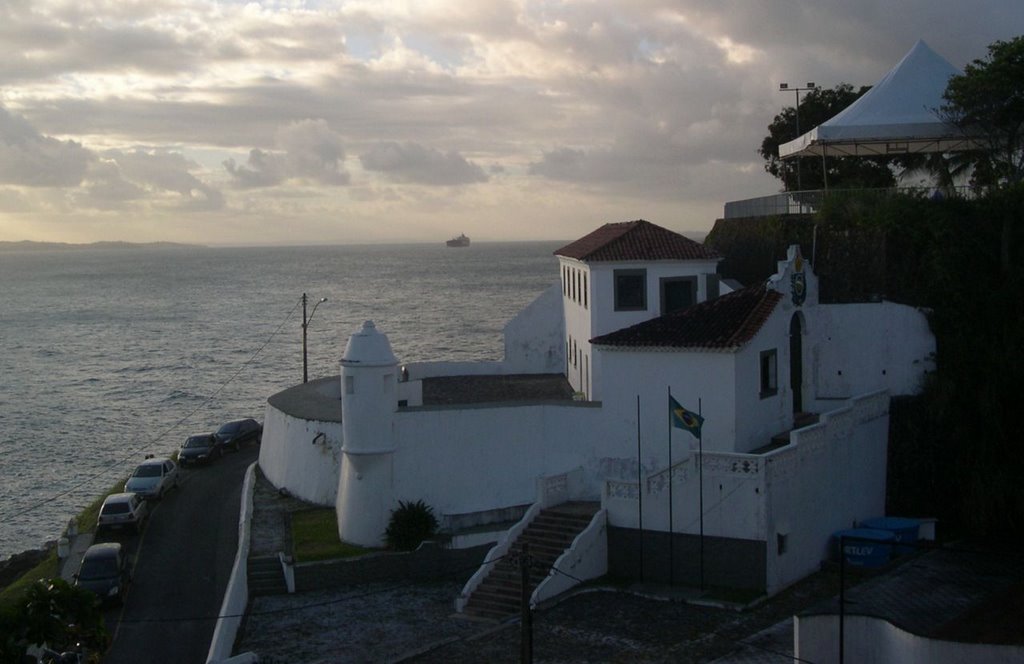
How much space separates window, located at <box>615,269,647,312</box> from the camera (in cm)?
3509

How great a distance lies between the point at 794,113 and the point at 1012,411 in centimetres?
2980

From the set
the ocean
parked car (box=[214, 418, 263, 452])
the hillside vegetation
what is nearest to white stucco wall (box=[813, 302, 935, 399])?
the hillside vegetation

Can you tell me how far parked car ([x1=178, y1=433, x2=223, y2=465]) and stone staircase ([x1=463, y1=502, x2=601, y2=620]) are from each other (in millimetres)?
18921

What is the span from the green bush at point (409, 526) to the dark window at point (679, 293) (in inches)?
422

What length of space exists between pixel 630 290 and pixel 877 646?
1714 cm

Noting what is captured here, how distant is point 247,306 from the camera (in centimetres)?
15038

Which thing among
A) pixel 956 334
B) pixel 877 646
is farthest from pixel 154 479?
pixel 956 334

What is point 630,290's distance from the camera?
35188 mm

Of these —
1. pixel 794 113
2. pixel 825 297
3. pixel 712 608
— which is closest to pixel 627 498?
pixel 712 608

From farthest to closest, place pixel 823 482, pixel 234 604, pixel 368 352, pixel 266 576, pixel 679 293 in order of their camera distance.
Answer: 1. pixel 679 293
2. pixel 368 352
3. pixel 266 576
4. pixel 823 482
5. pixel 234 604

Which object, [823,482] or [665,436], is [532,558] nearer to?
[665,436]

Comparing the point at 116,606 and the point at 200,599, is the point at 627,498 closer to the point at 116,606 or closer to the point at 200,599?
the point at 200,599

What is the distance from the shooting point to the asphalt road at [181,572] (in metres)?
25.5

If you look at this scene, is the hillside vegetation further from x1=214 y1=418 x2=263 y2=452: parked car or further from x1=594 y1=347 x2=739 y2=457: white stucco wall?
x1=214 y1=418 x2=263 y2=452: parked car
